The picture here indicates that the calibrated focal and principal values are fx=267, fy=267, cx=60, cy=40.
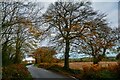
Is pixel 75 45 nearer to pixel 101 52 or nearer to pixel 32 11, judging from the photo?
pixel 101 52

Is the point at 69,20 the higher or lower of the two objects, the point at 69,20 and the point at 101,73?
the higher

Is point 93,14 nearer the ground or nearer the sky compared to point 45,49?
nearer the sky

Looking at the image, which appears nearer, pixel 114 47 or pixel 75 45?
pixel 75 45

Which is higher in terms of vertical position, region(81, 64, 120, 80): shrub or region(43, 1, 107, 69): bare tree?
region(43, 1, 107, 69): bare tree

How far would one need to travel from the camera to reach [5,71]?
21.6 meters

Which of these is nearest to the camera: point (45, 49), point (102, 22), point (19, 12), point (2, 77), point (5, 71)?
point (2, 77)

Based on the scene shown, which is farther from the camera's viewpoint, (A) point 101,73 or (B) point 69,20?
(B) point 69,20

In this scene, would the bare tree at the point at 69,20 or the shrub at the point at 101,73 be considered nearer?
the shrub at the point at 101,73

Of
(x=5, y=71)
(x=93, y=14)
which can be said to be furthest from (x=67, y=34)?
(x=5, y=71)

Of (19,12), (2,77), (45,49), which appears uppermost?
(19,12)

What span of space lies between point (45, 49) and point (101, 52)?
29.2ft

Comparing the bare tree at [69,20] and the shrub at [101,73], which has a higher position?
the bare tree at [69,20]

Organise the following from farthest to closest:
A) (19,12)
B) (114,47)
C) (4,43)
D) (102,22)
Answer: (114,47)
(102,22)
(4,43)
(19,12)

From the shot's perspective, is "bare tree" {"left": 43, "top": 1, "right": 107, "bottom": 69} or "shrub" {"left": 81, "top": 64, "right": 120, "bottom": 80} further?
"bare tree" {"left": 43, "top": 1, "right": 107, "bottom": 69}
